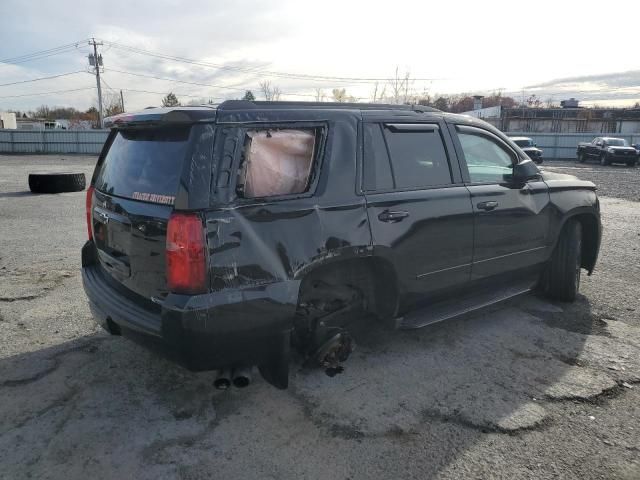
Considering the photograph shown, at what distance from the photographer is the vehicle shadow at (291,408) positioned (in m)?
2.60

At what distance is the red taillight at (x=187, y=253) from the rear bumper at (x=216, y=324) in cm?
7

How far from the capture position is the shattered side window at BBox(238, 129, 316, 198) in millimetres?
2791

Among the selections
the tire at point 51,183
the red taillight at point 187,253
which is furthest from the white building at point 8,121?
the red taillight at point 187,253

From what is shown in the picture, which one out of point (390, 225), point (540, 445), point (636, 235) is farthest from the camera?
point (636, 235)

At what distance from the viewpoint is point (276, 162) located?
2.92 m

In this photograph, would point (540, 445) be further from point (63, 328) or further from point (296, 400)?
point (63, 328)

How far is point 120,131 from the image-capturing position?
11.1 ft

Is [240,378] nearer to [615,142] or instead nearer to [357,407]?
[357,407]

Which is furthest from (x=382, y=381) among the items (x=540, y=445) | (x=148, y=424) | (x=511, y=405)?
(x=148, y=424)

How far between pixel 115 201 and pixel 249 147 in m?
0.98

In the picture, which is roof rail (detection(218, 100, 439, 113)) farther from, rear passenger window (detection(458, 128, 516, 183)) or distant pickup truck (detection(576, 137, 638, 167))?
distant pickup truck (detection(576, 137, 638, 167))

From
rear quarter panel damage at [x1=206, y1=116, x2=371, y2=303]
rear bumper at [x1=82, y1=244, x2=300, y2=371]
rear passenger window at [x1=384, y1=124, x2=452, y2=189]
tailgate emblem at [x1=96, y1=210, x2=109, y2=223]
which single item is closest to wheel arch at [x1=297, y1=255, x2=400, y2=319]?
rear quarter panel damage at [x1=206, y1=116, x2=371, y2=303]

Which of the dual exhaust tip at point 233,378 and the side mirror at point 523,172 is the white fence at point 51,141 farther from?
the dual exhaust tip at point 233,378

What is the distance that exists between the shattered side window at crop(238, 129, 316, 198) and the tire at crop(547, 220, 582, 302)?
3.07 m
